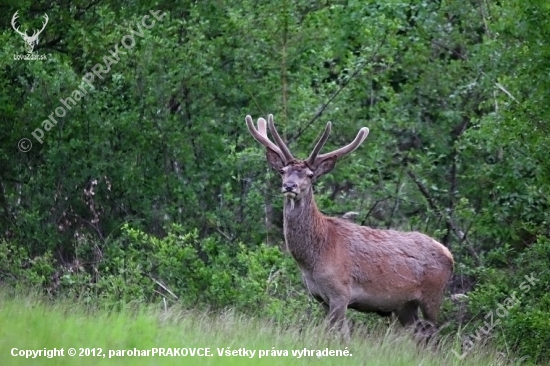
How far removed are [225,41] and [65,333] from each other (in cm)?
737

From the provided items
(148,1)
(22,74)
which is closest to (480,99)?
(148,1)

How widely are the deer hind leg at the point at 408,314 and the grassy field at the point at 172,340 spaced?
1.24 meters

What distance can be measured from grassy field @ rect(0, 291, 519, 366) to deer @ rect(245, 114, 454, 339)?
0.72 meters

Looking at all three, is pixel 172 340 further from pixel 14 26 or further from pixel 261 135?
pixel 14 26

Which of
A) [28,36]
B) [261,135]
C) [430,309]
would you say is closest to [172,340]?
[261,135]

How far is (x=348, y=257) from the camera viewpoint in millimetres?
11992

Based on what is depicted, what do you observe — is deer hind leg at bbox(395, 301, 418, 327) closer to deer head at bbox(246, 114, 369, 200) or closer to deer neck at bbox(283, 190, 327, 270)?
deer neck at bbox(283, 190, 327, 270)

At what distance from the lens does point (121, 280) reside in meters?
12.4

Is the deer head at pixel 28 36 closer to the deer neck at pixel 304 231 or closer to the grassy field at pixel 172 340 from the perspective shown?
the deer neck at pixel 304 231

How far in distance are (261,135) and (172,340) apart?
4.02m

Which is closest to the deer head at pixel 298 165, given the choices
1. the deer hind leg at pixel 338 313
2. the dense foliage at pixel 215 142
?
the deer hind leg at pixel 338 313

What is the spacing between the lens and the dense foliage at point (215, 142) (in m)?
13.9

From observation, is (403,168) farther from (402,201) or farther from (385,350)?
(385,350)

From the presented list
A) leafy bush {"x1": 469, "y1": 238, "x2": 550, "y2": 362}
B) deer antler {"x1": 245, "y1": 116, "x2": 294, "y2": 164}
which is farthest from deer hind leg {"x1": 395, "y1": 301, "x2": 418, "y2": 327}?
deer antler {"x1": 245, "y1": 116, "x2": 294, "y2": 164}
